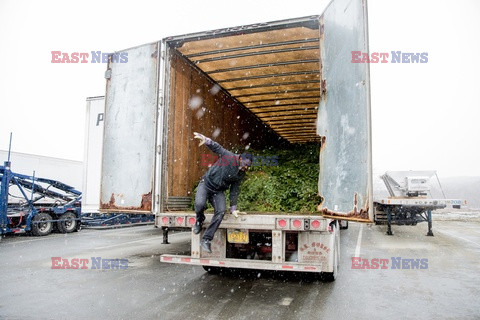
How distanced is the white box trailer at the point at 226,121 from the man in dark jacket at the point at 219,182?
20cm

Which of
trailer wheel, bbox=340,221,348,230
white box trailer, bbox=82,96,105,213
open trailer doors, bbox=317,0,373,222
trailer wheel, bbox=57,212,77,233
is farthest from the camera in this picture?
trailer wheel, bbox=340,221,348,230

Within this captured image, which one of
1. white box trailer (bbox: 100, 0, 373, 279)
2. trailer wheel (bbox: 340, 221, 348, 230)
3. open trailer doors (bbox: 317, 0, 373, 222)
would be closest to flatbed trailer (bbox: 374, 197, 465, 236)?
trailer wheel (bbox: 340, 221, 348, 230)

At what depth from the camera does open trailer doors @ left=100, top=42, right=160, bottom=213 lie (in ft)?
18.4

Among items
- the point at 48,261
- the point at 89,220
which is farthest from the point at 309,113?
the point at 89,220

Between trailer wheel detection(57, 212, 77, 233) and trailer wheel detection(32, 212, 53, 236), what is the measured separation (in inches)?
14.5

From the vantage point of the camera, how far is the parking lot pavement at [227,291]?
14.0ft

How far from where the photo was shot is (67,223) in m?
13.1

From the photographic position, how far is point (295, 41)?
6367 millimetres

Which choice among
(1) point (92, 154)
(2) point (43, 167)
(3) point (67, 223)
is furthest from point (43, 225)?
(2) point (43, 167)

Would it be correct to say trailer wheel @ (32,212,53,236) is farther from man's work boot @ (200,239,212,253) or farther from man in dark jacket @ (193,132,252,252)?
man's work boot @ (200,239,212,253)

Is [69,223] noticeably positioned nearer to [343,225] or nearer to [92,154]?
[92,154]

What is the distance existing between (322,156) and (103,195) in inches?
152

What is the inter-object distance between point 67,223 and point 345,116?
12358 millimetres

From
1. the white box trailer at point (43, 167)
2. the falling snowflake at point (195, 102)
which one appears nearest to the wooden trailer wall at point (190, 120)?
the falling snowflake at point (195, 102)
